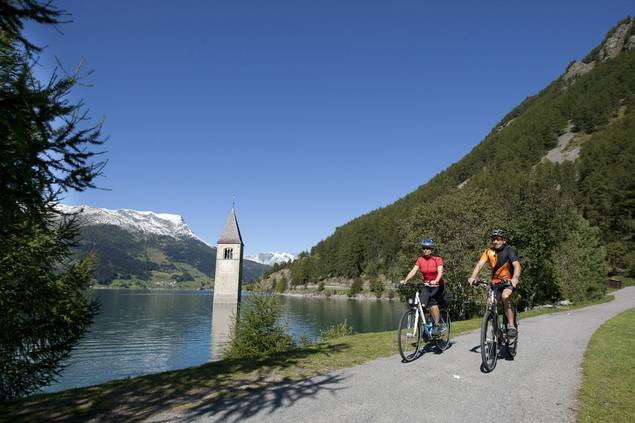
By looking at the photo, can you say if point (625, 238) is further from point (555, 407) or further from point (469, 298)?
point (555, 407)

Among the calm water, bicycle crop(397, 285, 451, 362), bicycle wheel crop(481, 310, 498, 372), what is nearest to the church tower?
the calm water

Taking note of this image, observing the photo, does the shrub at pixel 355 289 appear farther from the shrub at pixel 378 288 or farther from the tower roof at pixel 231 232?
the tower roof at pixel 231 232

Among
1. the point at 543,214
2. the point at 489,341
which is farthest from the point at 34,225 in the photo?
the point at 543,214

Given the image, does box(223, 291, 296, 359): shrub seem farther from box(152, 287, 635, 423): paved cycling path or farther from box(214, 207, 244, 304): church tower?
box(214, 207, 244, 304): church tower

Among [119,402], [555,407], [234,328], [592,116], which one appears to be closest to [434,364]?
[555,407]

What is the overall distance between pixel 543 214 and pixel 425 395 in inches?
1383

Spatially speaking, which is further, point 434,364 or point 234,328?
point 234,328

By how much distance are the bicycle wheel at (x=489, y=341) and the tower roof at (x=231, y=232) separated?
88.0 metres

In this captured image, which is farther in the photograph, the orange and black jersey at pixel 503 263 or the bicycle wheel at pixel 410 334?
the bicycle wheel at pixel 410 334

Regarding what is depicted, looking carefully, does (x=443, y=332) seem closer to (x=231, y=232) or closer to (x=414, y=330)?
(x=414, y=330)

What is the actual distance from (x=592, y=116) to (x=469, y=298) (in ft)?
536

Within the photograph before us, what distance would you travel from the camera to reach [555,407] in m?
6.50

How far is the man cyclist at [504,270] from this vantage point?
9.33 m

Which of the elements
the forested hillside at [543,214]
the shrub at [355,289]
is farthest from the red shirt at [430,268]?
the shrub at [355,289]
